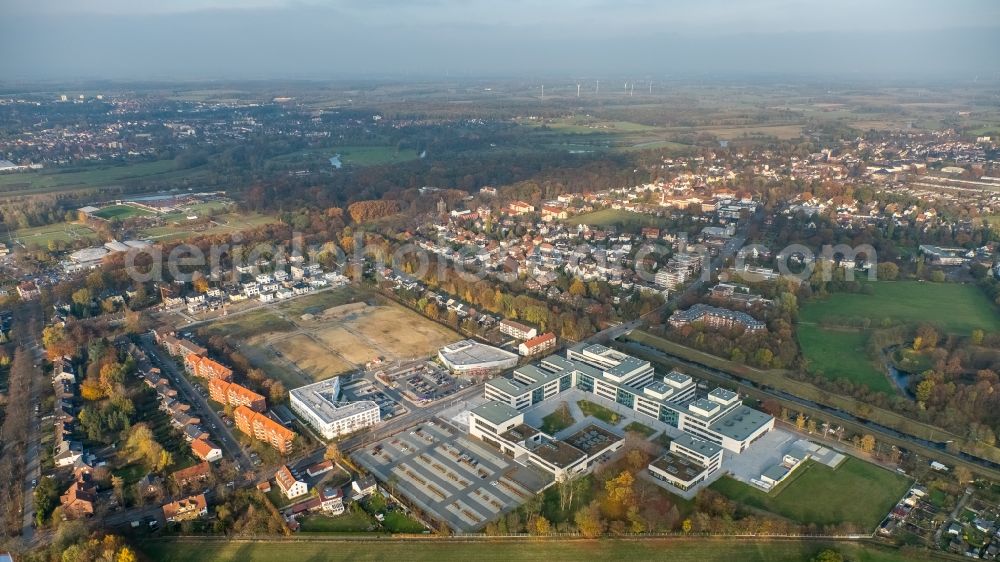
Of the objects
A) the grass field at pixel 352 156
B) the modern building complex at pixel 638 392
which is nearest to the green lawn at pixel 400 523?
the modern building complex at pixel 638 392

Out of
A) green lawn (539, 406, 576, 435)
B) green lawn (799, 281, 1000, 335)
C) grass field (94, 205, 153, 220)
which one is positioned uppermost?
grass field (94, 205, 153, 220)

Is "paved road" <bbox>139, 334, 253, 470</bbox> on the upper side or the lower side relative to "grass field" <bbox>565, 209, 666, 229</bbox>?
lower

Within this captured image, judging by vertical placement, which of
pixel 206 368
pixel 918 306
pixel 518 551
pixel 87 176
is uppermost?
pixel 87 176

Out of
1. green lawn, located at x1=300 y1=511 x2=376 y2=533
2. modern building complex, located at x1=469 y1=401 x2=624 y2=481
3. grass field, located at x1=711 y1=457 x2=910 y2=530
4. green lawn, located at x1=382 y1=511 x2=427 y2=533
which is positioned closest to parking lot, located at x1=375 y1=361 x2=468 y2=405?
modern building complex, located at x1=469 y1=401 x2=624 y2=481

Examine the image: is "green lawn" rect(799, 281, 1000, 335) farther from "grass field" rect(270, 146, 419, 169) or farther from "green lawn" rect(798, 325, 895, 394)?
"grass field" rect(270, 146, 419, 169)

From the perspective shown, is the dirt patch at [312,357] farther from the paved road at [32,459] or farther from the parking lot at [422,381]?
the paved road at [32,459]

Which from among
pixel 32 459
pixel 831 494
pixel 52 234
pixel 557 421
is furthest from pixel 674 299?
pixel 52 234

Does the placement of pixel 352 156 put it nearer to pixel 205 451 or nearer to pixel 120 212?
pixel 120 212
